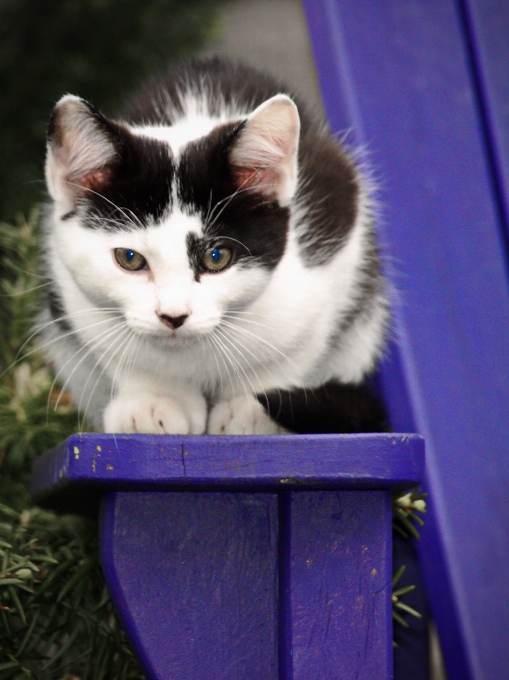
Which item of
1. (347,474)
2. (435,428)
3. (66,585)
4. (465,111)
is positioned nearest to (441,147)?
(465,111)

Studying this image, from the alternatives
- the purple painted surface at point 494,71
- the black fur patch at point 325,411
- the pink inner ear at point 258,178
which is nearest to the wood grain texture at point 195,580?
the black fur patch at point 325,411

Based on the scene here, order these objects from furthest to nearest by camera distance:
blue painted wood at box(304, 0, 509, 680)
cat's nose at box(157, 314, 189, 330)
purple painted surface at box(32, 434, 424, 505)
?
blue painted wood at box(304, 0, 509, 680)
cat's nose at box(157, 314, 189, 330)
purple painted surface at box(32, 434, 424, 505)

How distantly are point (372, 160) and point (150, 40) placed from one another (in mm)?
1044

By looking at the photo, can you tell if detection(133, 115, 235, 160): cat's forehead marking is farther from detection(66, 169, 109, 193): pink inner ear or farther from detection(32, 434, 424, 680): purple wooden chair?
detection(32, 434, 424, 680): purple wooden chair

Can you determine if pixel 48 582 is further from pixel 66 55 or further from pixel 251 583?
pixel 66 55

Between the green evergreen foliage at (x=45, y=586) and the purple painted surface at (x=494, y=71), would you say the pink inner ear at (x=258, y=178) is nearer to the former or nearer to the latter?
the green evergreen foliage at (x=45, y=586)

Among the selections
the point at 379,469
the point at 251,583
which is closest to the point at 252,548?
the point at 251,583

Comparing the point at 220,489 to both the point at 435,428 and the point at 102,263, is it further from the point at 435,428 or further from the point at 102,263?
the point at 435,428

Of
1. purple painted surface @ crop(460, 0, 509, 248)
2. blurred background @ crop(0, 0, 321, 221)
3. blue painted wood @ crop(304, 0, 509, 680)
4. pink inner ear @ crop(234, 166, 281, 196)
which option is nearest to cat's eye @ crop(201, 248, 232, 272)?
pink inner ear @ crop(234, 166, 281, 196)

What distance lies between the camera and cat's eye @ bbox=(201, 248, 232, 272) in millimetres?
1148

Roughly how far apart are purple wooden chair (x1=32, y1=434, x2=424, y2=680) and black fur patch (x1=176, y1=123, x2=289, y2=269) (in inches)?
14.3

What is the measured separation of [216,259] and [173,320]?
134 mm

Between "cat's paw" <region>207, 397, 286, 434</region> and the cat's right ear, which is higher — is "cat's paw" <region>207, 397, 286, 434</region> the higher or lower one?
the lower one

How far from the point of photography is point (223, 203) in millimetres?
1187
